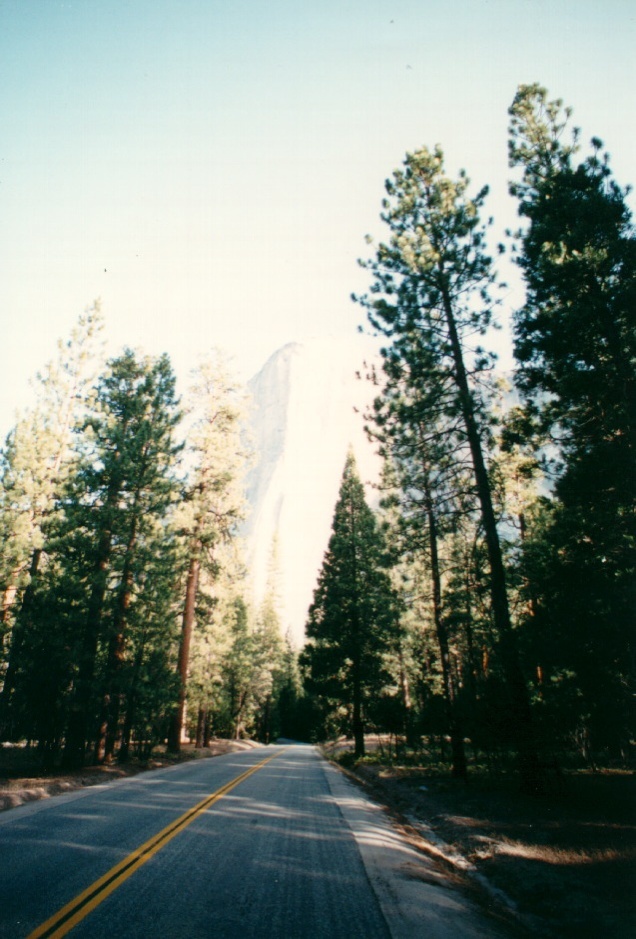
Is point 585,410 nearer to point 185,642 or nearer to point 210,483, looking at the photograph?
point 210,483

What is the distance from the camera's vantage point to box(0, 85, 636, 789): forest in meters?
10.6

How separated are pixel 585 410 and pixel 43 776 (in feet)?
59.7

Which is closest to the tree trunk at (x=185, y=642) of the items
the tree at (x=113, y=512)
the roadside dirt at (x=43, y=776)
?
the roadside dirt at (x=43, y=776)

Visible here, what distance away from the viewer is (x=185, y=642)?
23.0 meters

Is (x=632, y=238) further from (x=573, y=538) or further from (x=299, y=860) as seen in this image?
(x=299, y=860)

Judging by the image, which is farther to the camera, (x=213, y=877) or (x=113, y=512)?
(x=113, y=512)

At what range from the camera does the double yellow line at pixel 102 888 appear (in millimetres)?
3729

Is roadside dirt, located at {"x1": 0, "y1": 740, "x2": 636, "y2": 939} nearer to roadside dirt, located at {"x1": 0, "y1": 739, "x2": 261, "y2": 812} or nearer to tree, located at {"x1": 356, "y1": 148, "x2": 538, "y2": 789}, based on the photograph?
roadside dirt, located at {"x1": 0, "y1": 739, "x2": 261, "y2": 812}

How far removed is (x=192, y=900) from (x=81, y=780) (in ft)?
34.2

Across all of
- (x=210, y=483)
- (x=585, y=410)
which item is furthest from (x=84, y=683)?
(x=585, y=410)

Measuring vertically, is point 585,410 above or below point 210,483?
below

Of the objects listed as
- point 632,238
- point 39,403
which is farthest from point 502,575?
point 39,403

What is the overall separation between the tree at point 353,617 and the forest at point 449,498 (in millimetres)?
4318

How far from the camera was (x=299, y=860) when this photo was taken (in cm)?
591
